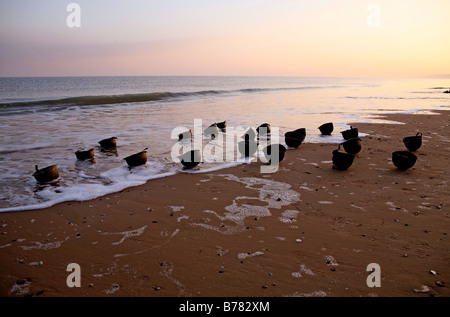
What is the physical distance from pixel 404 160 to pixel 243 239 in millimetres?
6205

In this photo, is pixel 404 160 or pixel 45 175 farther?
pixel 404 160

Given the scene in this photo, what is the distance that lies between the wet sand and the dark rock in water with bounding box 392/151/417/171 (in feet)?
0.87

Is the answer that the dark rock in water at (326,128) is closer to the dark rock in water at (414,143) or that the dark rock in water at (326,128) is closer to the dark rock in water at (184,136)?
the dark rock in water at (414,143)

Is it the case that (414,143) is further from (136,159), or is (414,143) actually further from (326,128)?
(136,159)

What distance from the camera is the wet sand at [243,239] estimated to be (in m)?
3.93

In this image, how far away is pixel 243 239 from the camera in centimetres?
508

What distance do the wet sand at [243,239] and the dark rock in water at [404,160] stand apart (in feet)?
0.87

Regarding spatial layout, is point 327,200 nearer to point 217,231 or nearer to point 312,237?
point 312,237

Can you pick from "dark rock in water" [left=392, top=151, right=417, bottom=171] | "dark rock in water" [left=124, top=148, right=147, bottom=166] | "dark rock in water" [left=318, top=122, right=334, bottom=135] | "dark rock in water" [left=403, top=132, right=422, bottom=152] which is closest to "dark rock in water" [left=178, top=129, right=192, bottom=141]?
"dark rock in water" [left=124, top=148, right=147, bottom=166]

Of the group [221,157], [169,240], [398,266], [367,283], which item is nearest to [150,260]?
[169,240]

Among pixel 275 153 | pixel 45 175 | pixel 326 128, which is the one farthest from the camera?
pixel 326 128

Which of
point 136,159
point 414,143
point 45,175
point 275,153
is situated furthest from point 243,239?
point 414,143
